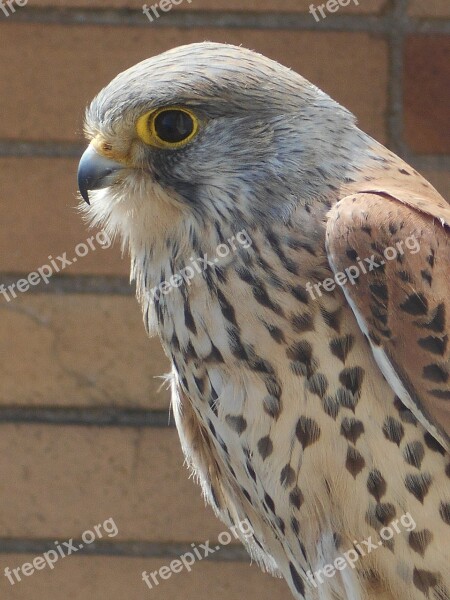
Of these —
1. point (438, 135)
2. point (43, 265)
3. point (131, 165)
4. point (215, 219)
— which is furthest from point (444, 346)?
point (43, 265)

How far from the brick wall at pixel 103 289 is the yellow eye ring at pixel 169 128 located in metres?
0.62

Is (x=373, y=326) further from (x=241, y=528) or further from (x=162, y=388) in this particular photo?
(x=162, y=388)

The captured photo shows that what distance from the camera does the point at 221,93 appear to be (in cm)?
123

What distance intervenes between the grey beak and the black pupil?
0.23 ft

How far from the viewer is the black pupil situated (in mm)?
1234

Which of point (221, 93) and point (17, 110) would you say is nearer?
point (221, 93)

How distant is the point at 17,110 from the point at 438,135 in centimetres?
75

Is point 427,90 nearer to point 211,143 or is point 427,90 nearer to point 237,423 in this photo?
point 211,143

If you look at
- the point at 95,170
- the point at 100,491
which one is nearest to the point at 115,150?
the point at 95,170

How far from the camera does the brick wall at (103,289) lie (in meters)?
1.82

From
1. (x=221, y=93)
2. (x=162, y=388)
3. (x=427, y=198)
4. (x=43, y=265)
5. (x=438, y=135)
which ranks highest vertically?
(x=221, y=93)

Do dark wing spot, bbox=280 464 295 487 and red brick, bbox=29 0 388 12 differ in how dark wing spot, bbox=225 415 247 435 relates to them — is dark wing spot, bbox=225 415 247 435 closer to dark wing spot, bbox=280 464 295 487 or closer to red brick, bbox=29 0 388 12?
dark wing spot, bbox=280 464 295 487

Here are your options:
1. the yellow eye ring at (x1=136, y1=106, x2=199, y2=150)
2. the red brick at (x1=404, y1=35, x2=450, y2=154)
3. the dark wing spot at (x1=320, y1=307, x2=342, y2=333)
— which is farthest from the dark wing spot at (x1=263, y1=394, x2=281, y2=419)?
the red brick at (x1=404, y1=35, x2=450, y2=154)

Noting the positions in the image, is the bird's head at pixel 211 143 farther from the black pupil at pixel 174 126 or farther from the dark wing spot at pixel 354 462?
the dark wing spot at pixel 354 462
